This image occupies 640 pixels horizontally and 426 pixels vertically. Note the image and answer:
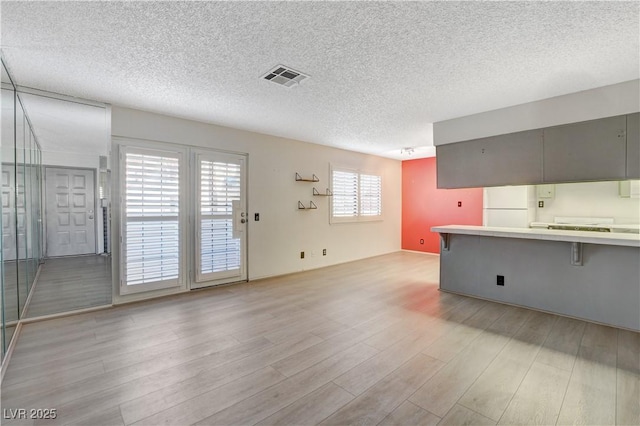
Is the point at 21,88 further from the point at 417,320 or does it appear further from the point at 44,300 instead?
the point at 417,320

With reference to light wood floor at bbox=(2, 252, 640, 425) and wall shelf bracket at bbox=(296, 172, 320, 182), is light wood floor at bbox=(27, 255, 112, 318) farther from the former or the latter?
wall shelf bracket at bbox=(296, 172, 320, 182)

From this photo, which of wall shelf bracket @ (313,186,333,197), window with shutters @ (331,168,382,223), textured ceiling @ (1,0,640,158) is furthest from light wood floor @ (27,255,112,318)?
window with shutters @ (331,168,382,223)

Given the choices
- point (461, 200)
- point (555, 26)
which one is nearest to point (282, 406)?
point (555, 26)

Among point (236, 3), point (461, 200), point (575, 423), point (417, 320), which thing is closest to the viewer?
point (575, 423)

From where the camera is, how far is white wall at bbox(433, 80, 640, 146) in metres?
3.00

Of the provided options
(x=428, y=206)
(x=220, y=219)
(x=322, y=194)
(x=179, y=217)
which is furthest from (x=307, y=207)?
(x=428, y=206)

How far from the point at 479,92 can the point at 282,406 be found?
11.6 ft

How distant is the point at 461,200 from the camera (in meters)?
6.70

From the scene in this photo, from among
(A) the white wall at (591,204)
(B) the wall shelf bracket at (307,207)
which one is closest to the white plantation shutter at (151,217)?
(B) the wall shelf bracket at (307,207)

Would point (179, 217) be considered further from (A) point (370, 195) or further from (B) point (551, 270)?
(B) point (551, 270)

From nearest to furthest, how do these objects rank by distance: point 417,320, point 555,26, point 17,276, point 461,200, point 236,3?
point 236,3, point 555,26, point 17,276, point 417,320, point 461,200

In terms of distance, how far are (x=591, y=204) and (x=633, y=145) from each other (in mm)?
2250

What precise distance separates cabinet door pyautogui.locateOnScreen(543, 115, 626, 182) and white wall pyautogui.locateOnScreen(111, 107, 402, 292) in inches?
144

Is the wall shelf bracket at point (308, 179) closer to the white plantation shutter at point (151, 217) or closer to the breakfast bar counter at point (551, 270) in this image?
the white plantation shutter at point (151, 217)
